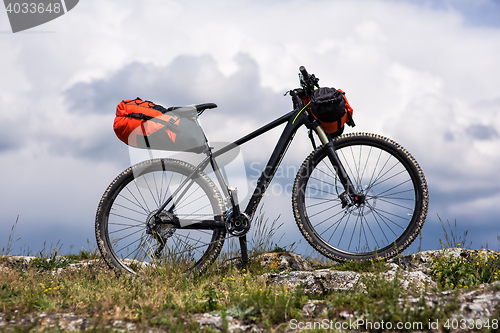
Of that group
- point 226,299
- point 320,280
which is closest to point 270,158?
point 320,280

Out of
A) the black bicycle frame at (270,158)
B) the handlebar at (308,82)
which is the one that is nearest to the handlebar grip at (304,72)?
the handlebar at (308,82)

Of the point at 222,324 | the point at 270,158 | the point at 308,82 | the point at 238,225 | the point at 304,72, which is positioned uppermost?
the point at 304,72

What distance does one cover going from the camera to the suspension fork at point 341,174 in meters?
5.57

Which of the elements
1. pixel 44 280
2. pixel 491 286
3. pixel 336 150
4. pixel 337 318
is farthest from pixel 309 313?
pixel 44 280

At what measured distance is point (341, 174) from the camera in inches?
224

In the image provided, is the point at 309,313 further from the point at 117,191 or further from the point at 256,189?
the point at 117,191

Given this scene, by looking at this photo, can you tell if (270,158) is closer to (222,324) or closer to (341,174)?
(341,174)

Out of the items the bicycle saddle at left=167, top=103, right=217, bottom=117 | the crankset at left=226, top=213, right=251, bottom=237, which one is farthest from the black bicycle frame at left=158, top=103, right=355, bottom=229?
the bicycle saddle at left=167, top=103, right=217, bottom=117

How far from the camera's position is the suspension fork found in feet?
18.3
